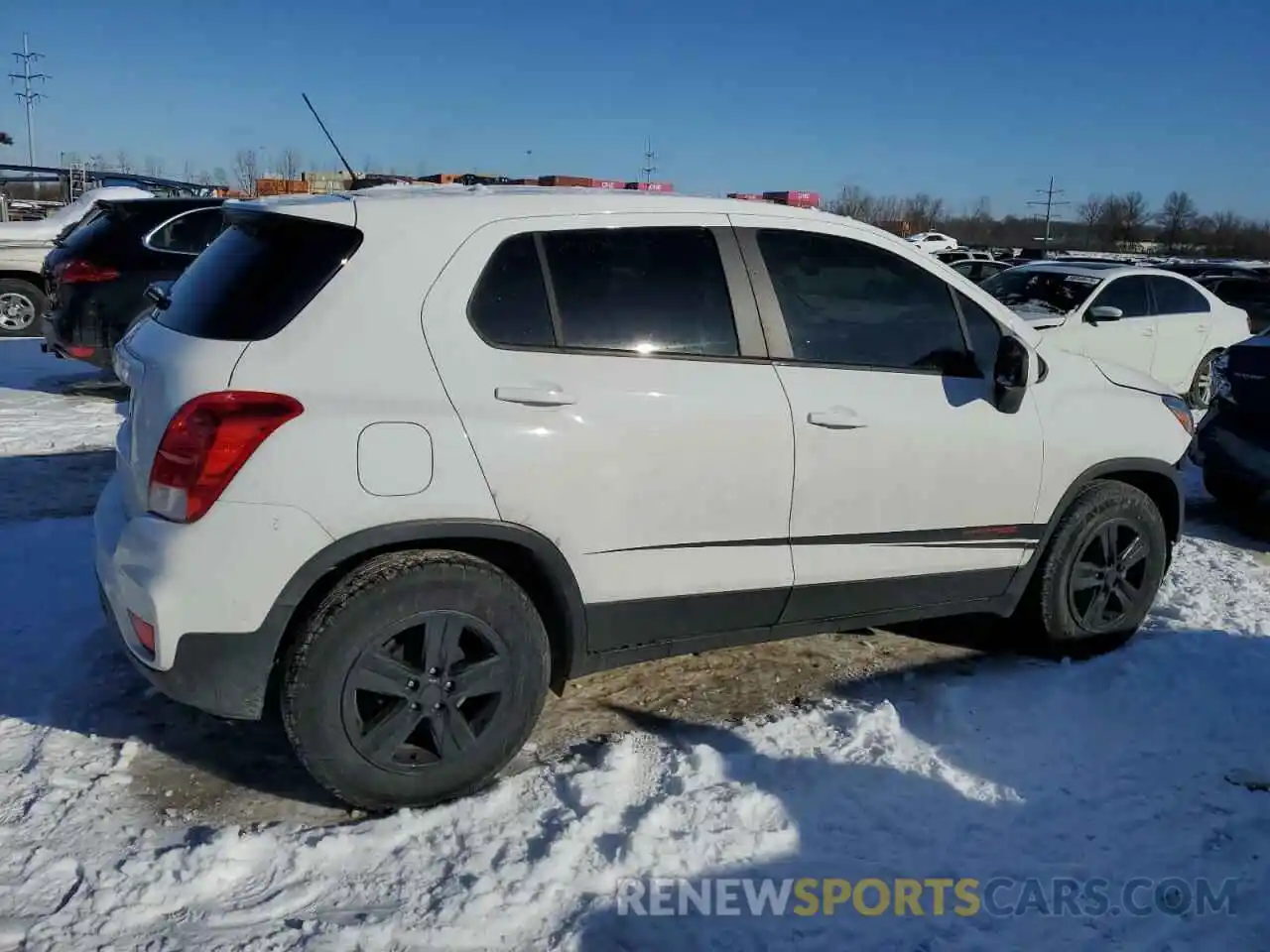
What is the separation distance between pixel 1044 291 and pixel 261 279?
9.43 meters

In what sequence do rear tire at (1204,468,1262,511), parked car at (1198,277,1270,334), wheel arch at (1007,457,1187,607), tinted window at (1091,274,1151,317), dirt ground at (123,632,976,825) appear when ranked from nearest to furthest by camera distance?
1. dirt ground at (123,632,976,825)
2. wheel arch at (1007,457,1187,607)
3. rear tire at (1204,468,1262,511)
4. tinted window at (1091,274,1151,317)
5. parked car at (1198,277,1270,334)

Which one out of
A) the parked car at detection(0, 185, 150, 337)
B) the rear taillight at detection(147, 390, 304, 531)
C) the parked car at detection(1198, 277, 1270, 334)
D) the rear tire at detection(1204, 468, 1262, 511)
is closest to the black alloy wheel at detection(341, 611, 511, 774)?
the rear taillight at detection(147, 390, 304, 531)

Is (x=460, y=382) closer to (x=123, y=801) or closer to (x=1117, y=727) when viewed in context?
(x=123, y=801)

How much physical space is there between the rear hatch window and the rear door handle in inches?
23.8

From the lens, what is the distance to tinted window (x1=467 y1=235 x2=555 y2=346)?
123 inches

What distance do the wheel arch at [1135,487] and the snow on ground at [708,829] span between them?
463 millimetres

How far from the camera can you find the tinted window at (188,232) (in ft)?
29.9

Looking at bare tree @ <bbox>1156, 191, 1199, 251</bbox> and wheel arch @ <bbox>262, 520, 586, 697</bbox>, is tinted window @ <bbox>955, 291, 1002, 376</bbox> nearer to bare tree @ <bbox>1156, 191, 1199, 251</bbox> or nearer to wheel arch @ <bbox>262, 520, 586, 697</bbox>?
wheel arch @ <bbox>262, 520, 586, 697</bbox>

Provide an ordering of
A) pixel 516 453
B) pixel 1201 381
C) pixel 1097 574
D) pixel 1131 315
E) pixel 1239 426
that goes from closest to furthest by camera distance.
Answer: pixel 516 453 → pixel 1097 574 → pixel 1239 426 → pixel 1131 315 → pixel 1201 381

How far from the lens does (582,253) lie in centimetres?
332

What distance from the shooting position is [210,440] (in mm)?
2797

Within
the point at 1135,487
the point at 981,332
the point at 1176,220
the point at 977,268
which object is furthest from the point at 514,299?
the point at 1176,220

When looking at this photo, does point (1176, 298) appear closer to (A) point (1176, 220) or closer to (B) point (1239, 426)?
(B) point (1239, 426)

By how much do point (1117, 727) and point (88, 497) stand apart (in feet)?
18.5
